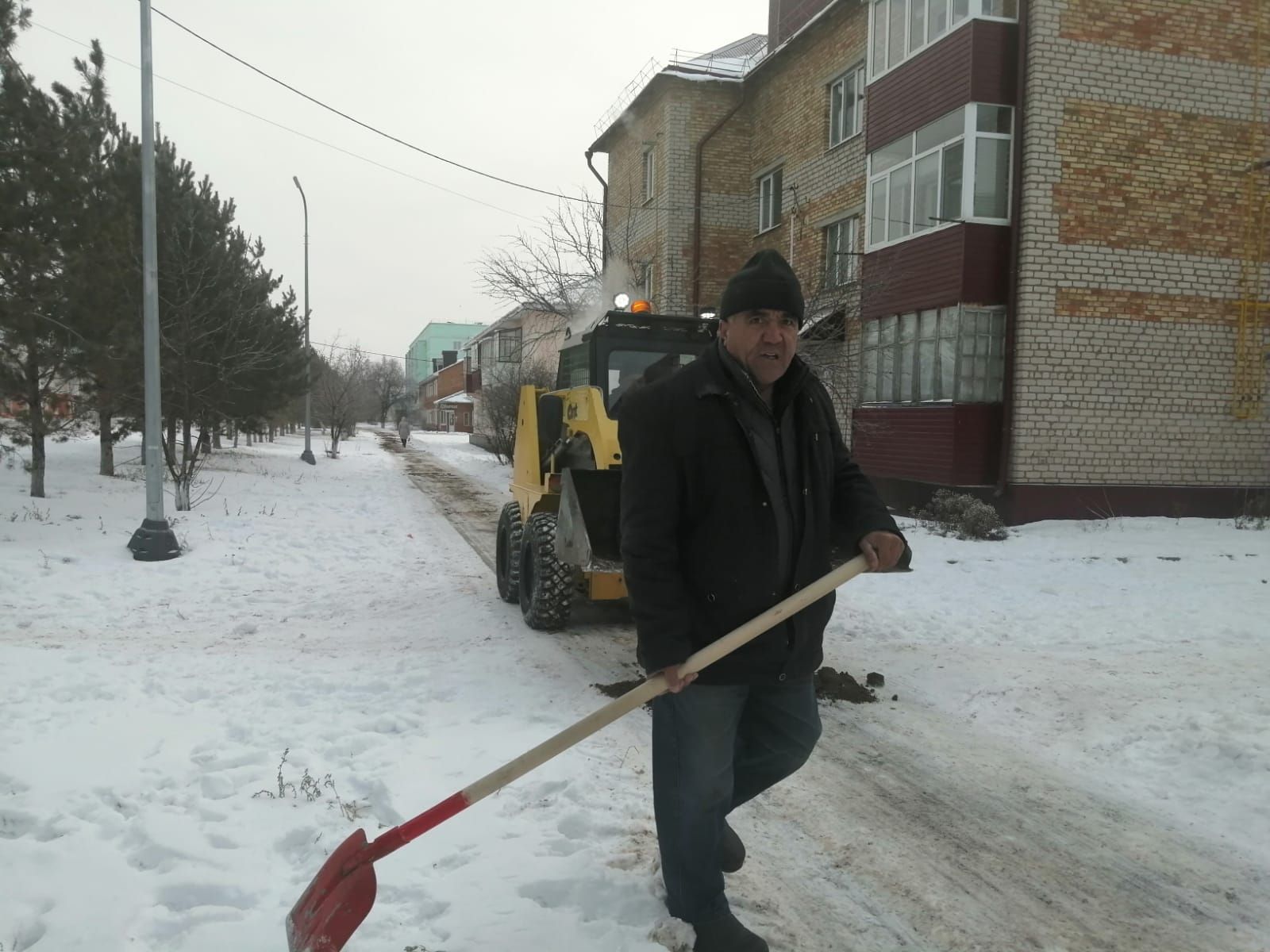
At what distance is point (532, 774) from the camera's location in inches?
142

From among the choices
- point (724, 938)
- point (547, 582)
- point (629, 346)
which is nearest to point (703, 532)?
point (724, 938)

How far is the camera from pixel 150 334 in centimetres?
881

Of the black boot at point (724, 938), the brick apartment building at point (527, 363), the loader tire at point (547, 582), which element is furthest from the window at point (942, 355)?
the black boot at point (724, 938)

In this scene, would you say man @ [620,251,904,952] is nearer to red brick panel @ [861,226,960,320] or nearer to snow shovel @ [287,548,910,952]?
snow shovel @ [287,548,910,952]

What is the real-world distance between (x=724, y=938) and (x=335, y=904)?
3.57ft

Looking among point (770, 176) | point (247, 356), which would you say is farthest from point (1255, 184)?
point (247, 356)

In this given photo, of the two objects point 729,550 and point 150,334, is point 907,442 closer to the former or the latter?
point 150,334

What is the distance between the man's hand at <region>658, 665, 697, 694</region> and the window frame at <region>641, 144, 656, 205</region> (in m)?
19.7

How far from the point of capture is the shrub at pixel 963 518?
10.2 meters

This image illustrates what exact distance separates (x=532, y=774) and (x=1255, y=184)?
13.0m

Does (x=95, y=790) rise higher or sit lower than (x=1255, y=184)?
lower

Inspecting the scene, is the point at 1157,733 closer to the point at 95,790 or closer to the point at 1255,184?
the point at 95,790

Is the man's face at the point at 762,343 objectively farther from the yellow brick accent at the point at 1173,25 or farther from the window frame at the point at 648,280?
the window frame at the point at 648,280

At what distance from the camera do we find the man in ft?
7.38
